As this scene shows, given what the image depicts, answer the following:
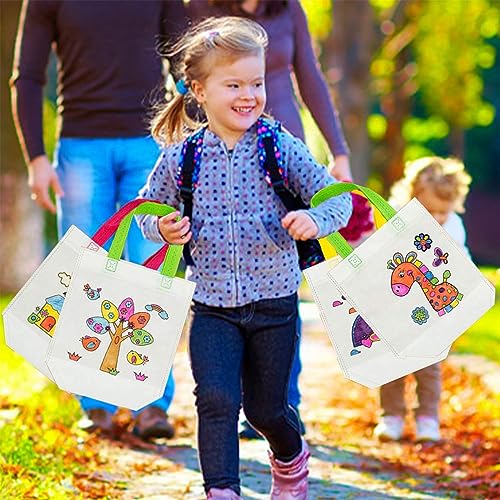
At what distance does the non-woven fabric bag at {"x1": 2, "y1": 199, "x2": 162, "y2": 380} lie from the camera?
400 centimetres

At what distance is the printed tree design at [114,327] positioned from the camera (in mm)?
3865

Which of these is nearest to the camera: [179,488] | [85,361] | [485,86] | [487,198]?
[85,361]

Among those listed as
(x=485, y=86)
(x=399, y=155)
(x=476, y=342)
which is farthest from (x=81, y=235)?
(x=485, y=86)

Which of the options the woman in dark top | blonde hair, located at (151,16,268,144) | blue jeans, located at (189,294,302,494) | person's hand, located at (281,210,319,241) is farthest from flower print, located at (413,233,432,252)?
the woman in dark top

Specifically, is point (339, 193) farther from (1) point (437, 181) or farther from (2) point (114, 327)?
(1) point (437, 181)

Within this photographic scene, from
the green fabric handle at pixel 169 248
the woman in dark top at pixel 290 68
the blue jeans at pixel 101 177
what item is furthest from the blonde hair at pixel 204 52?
the blue jeans at pixel 101 177

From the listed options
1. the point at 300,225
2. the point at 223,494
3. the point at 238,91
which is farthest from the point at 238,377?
the point at 238,91

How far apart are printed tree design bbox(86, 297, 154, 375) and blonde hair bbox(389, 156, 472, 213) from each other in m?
2.31

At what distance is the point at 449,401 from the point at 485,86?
31.9m

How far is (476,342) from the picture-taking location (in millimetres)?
10031

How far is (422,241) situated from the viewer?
3.91m

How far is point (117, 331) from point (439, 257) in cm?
94

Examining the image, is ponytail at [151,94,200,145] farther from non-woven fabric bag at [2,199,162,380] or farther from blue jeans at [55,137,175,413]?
blue jeans at [55,137,175,413]

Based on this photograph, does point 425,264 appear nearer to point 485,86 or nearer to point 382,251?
point 382,251
